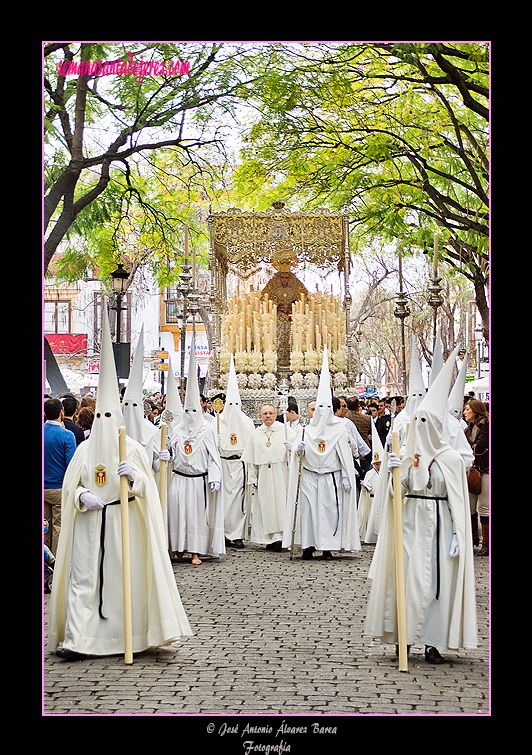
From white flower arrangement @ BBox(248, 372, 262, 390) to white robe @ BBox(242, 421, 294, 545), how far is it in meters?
5.04

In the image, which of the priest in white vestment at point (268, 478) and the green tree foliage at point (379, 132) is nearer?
the green tree foliage at point (379, 132)

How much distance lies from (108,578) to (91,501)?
1.99 ft

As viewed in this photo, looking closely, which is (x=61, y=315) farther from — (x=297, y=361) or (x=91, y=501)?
(x=297, y=361)

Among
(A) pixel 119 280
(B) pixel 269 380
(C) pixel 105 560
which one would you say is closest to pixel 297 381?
(B) pixel 269 380

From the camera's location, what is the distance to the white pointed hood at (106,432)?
5828 millimetres

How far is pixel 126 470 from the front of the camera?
18.7ft

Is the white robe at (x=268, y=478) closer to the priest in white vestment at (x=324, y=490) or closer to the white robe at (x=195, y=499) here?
the priest in white vestment at (x=324, y=490)

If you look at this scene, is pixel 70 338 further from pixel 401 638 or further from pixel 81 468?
pixel 401 638

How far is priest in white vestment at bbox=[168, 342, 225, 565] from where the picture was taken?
10.1 metres

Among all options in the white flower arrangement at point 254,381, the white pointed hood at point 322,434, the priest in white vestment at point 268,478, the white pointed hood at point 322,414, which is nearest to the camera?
the white pointed hood at point 322,414

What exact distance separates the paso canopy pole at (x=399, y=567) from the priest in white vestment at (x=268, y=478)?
5.69m

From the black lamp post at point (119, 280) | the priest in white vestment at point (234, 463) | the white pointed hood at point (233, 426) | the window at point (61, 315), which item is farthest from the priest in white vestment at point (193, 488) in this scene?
the window at point (61, 315)

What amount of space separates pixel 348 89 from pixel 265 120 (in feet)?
3.75

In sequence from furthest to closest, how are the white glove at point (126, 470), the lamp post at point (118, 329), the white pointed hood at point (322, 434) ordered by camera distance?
the white pointed hood at point (322, 434) < the lamp post at point (118, 329) < the white glove at point (126, 470)
